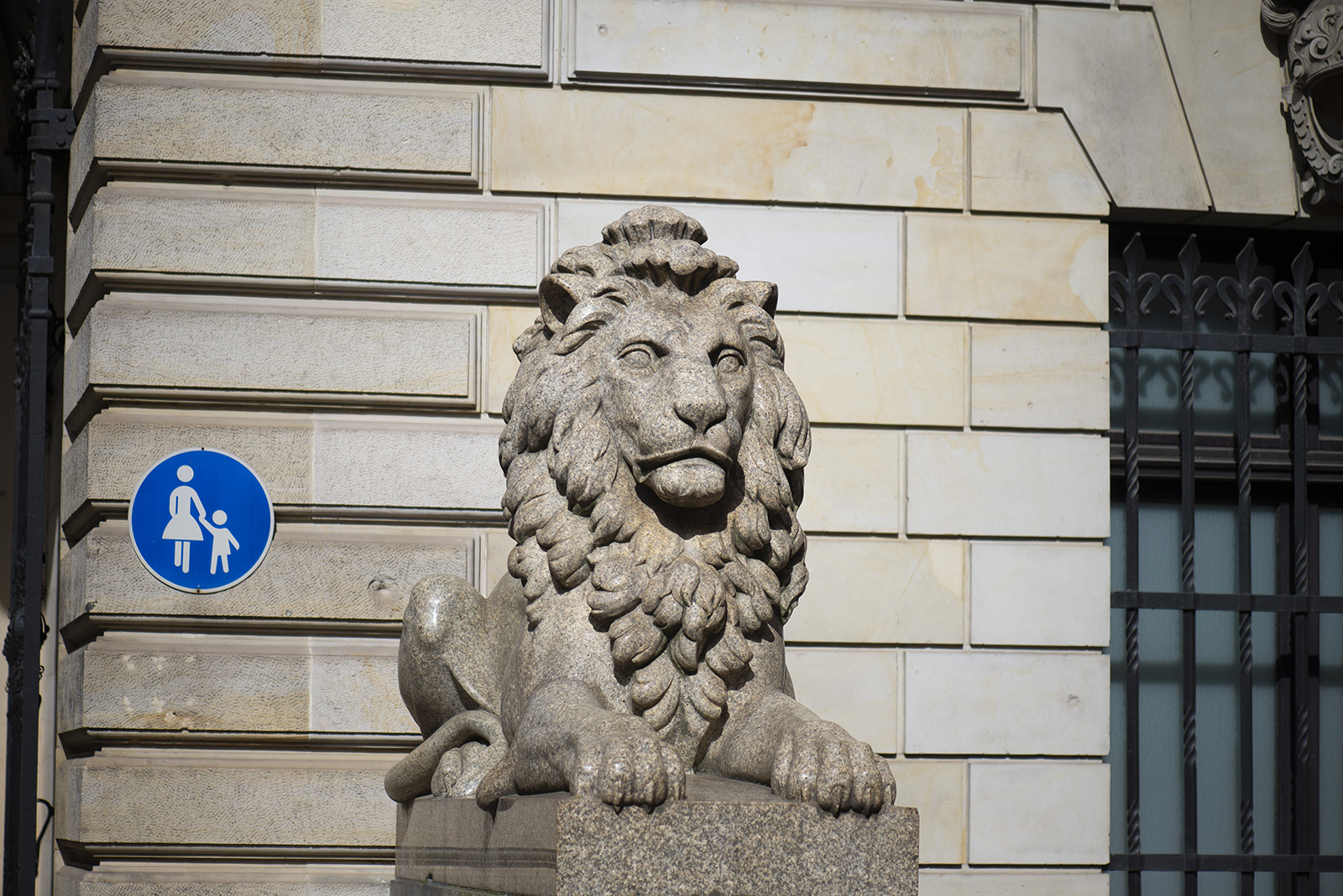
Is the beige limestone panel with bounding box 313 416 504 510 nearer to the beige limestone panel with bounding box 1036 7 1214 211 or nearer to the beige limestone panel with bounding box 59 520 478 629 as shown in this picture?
the beige limestone panel with bounding box 59 520 478 629

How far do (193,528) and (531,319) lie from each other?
1676 millimetres

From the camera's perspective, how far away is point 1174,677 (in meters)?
6.92

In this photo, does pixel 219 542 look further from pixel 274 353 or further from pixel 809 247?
pixel 809 247

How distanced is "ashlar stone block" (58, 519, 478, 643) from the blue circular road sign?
5 centimetres

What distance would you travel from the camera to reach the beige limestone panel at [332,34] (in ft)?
20.6

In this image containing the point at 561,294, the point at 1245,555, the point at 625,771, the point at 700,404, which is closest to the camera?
the point at 625,771

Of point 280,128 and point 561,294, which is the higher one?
point 280,128

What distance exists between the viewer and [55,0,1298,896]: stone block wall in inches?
241

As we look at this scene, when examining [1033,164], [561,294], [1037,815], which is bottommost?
[1037,815]

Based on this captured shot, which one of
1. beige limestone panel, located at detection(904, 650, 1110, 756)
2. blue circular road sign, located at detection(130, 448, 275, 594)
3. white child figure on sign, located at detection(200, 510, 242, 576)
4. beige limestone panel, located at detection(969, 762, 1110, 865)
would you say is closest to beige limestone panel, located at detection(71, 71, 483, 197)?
blue circular road sign, located at detection(130, 448, 275, 594)

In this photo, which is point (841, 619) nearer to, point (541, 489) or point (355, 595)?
point (355, 595)

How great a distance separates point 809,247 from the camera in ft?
21.5

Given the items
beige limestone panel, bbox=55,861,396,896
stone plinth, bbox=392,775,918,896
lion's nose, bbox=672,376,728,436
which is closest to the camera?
stone plinth, bbox=392,775,918,896

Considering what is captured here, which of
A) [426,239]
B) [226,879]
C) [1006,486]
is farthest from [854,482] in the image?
[226,879]
